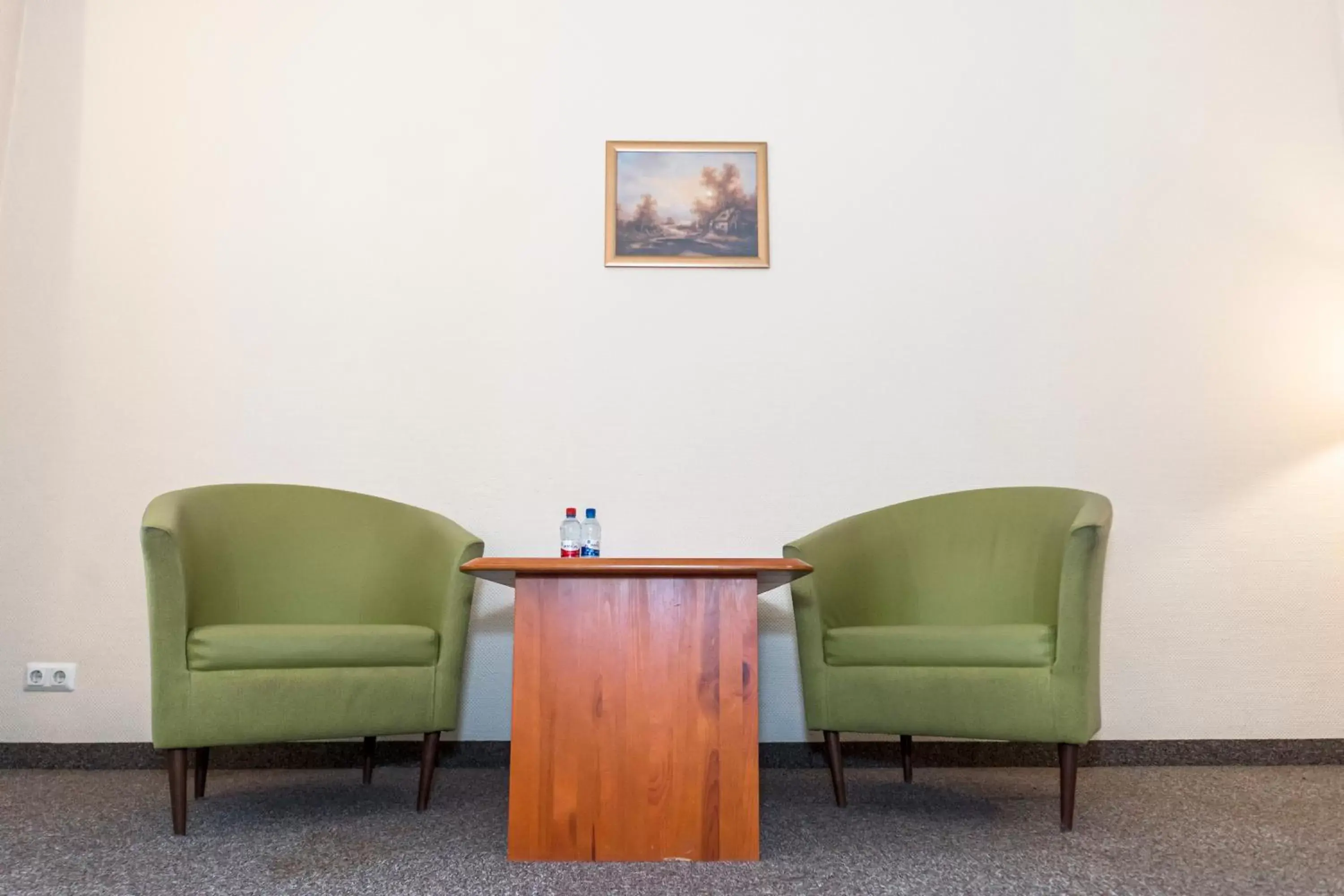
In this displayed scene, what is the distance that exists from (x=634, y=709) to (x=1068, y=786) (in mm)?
1030

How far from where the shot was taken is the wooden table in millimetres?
2078

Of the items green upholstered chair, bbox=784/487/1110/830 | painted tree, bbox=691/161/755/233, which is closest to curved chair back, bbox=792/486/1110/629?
green upholstered chair, bbox=784/487/1110/830

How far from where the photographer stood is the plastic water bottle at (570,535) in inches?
101

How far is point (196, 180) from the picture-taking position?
11.3ft

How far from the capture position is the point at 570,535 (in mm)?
2945

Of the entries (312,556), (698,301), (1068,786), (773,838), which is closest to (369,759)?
(312,556)

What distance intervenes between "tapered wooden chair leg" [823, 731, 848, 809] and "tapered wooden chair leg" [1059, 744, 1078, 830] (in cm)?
53

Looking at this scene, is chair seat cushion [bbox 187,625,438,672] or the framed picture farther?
the framed picture

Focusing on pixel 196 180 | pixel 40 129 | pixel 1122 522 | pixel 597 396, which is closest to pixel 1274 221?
pixel 1122 522

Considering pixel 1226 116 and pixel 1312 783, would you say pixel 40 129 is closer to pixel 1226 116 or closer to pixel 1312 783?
pixel 1226 116

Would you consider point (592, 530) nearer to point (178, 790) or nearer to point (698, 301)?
point (698, 301)

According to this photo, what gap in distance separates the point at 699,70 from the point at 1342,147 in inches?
89.2

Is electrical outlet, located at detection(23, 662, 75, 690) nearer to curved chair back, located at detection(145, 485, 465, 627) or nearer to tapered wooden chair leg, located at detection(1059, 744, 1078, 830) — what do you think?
curved chair back, located at detection(145, 485, 465, 627)

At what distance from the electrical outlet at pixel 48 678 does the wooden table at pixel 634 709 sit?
6.10 feet
